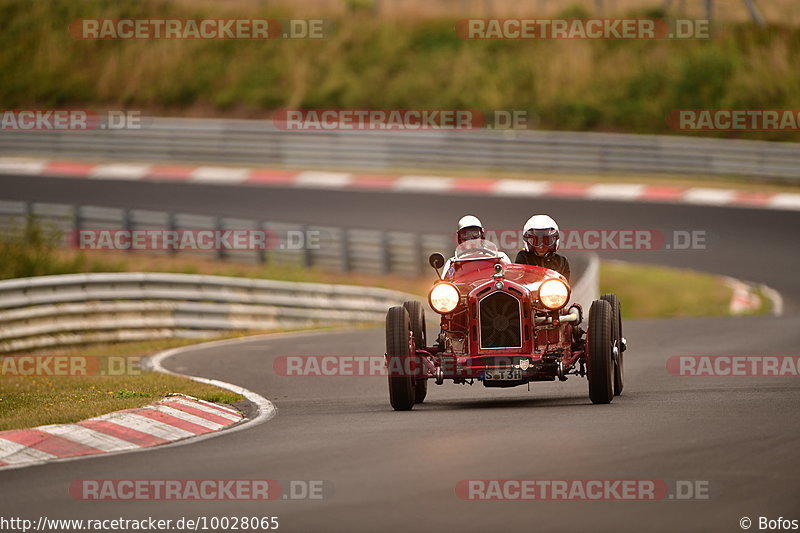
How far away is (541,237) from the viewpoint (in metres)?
11.8

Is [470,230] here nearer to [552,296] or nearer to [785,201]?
[552,296]

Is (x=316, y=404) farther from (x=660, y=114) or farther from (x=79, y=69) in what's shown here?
(x=79, y=69)

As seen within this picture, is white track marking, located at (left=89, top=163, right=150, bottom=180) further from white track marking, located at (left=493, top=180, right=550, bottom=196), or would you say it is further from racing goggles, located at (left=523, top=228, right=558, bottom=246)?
racing goggles, located at (left=523, top=228, right=558, bottom=246)

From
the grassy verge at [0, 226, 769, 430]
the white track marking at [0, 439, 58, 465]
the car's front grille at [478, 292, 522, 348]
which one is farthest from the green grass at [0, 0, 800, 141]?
the white track marking at [0, 439, 58, 465]

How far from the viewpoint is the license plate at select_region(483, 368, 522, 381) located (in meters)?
10.7

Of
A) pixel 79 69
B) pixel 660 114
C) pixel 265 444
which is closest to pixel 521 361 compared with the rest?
pixel 265 444

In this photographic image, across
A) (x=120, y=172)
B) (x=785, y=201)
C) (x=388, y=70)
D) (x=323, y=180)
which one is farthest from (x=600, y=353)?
(x=388, y=70)

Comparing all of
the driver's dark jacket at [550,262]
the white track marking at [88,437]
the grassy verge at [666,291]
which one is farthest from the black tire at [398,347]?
the grassy verge at [666,291]

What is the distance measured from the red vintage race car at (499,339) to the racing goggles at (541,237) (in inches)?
29.9

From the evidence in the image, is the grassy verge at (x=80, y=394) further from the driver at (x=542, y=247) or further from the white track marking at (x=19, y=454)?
the driver at (x=542, y=247)

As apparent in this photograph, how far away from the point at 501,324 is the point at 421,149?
79.4ft

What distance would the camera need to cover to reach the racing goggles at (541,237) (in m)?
11.8

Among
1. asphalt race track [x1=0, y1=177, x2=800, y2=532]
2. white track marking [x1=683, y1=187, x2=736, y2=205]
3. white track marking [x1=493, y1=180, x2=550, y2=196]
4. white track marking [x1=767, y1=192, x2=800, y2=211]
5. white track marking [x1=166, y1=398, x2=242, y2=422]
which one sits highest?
white track marking [x1=493, y1=180, x2=550, y2=196]

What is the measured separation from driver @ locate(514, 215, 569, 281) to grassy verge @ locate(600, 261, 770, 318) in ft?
42.2
